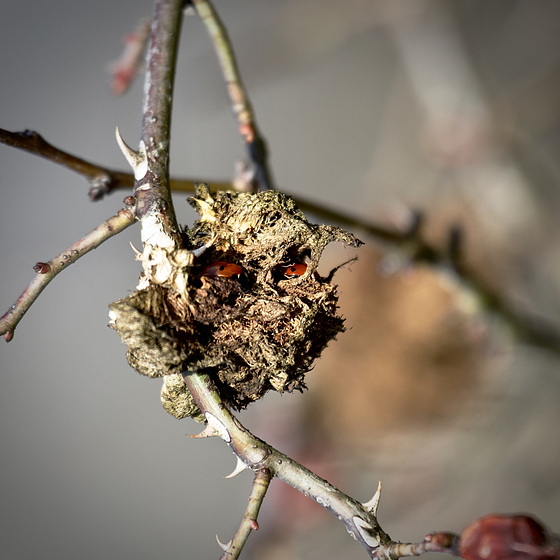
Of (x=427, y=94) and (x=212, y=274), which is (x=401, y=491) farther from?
(x=212, y=274)

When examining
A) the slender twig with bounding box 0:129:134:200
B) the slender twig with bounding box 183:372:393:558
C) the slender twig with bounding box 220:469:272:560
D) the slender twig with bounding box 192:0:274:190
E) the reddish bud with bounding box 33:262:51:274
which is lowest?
the slender twig with bounding box 220:469:272:560

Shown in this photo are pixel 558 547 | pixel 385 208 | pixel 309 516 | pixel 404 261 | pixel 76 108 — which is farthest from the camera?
pixel 385 208

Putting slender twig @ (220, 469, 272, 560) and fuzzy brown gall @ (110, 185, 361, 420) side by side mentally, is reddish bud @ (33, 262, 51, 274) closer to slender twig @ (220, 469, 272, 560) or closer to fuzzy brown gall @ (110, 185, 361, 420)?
fuzzy brown gall @ (110, 185, 361, 420)

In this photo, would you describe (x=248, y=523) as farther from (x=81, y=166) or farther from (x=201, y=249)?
(x=81, y=166)

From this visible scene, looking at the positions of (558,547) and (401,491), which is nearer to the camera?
(558,547)

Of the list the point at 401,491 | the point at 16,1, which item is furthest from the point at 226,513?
the point at 16,1

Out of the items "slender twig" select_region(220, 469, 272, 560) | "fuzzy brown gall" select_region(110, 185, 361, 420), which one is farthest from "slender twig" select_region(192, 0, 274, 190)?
"slender twig" select_region(220, 469, 272, 560)

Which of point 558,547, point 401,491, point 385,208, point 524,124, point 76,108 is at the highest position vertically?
point 524,124
